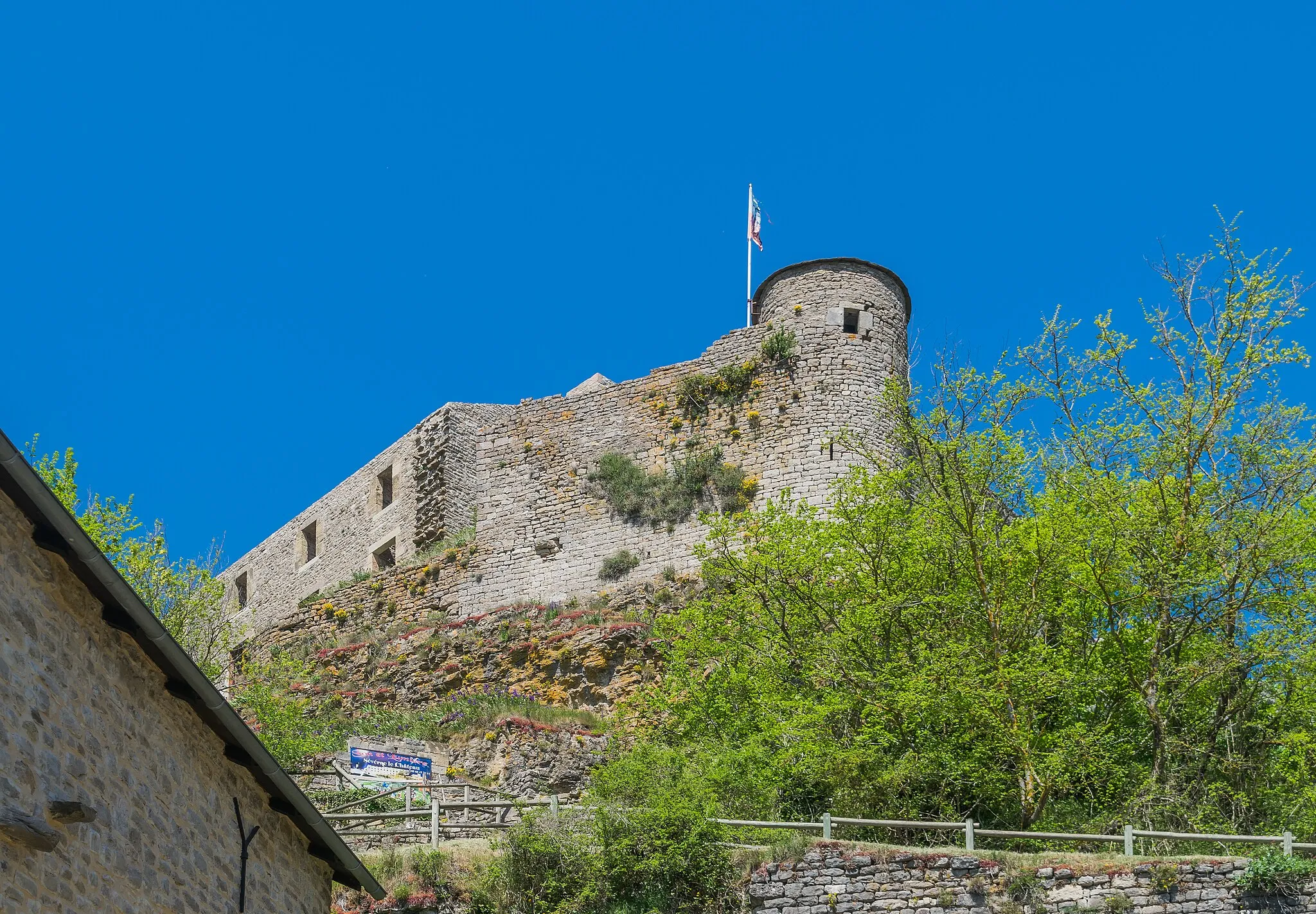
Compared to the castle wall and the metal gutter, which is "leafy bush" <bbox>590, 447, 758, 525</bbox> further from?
the metal gutter

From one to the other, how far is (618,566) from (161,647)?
2157 centimetres

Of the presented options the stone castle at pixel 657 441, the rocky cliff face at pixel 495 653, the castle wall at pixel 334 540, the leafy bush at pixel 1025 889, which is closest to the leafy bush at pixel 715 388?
the stone castle at pixel 657 441

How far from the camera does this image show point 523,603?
3309 centimetres

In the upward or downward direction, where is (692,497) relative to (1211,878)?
upward

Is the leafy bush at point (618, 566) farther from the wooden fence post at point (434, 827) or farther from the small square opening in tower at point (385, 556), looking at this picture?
the wooden fence post at point (434, 827)

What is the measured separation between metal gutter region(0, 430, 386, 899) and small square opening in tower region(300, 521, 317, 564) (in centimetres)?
2914

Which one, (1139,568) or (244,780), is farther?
(1139,568)

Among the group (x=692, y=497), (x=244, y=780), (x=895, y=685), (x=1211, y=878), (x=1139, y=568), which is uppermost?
(x=692, y=497)

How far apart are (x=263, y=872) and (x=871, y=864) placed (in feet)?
26.2

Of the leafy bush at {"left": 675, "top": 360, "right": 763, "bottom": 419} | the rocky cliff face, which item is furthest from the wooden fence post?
the leafy bush at {"left": 675, "top": 360, "right": 763, "bottom": 419}

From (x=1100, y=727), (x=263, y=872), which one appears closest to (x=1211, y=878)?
(x=1100, y=727)

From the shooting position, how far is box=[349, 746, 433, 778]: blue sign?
80.7 feet

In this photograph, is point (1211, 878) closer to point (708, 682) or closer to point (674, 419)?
point (708, 682)

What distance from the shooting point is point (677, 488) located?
108ft
